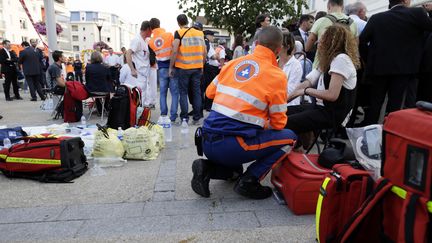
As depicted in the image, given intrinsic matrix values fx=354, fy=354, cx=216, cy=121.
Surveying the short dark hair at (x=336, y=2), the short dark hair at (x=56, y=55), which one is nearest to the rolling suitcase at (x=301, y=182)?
the short dark hair at (x=336, y=2)

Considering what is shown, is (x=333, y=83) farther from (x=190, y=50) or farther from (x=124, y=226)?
(x=190, y=50)

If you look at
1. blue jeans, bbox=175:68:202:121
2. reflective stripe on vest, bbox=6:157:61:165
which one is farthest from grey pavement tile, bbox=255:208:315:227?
blue jeans, bbox=175:68:202:121

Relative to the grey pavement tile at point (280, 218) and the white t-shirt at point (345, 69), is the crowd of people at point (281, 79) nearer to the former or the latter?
the white t-shirt at point (345, 69)

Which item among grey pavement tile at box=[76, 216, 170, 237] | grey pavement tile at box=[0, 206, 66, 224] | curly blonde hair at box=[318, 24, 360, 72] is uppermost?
curly blonde hair at box=[318, 24, 360, 72]

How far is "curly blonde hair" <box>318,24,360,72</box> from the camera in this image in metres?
3.54

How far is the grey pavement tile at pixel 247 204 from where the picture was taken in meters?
3.11

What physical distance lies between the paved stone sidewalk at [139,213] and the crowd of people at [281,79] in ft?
0.77

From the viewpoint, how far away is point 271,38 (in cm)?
310

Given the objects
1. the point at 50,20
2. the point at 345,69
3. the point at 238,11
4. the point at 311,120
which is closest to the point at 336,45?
the point at 345,69

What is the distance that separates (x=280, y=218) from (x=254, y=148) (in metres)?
0.61

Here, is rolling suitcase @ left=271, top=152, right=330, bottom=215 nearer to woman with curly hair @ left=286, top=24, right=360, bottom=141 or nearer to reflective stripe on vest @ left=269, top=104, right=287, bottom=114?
reflective stripe on vest @ left=269, top=104, right=287, bottom=114

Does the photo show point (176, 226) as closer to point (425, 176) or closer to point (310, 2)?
point (425, 176)

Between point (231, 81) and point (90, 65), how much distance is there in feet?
16.4

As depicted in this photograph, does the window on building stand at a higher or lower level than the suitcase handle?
higher
